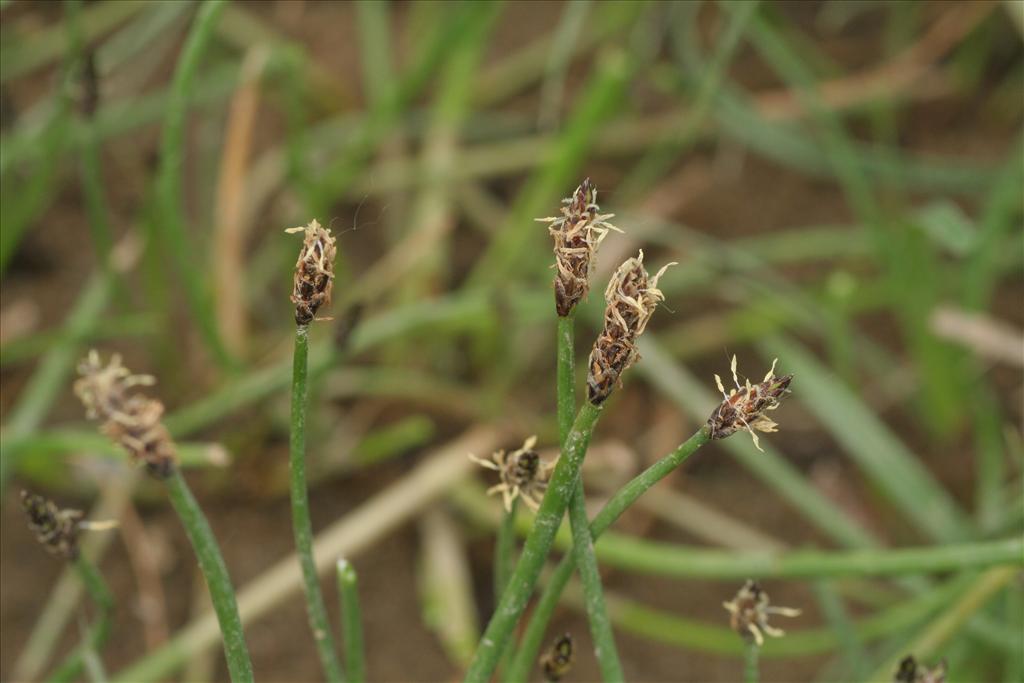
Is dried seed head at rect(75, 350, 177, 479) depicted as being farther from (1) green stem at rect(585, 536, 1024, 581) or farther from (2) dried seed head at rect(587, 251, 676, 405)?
(1) green stem at rect(585, 536, 1024, 581)

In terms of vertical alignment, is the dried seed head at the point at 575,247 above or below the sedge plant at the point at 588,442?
above

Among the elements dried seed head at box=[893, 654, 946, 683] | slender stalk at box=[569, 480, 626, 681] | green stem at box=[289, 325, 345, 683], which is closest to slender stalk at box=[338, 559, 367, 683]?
green stem at box=[289, 325, 345, 683]

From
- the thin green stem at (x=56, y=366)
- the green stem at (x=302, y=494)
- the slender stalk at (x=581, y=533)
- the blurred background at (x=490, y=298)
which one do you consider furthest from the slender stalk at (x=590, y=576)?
the thin green stem at (x=56, y=366)

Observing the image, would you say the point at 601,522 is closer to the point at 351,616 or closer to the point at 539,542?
the point at 539,542

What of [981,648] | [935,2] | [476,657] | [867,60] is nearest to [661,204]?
[867,60]

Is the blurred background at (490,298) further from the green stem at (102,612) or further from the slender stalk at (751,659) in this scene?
the slender stalk at (751,659)

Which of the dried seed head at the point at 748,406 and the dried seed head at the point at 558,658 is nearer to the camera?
the dried seed head at the point at 748,406
